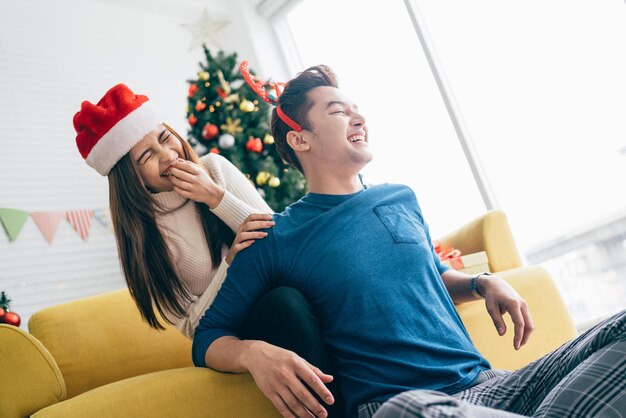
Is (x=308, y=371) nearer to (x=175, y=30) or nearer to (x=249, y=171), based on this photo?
(x=249, y=171)

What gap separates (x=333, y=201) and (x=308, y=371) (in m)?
0.48

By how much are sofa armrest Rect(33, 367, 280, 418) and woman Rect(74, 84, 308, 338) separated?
32 centimetres

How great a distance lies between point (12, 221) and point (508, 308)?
2.98m

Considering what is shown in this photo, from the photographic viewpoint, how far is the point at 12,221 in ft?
10.5

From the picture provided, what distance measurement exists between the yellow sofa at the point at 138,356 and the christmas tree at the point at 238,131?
1.19 meters

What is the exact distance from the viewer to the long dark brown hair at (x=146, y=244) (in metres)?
1.49

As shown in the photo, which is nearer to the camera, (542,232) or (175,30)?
(542,232)

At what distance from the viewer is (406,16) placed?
3.63 meters

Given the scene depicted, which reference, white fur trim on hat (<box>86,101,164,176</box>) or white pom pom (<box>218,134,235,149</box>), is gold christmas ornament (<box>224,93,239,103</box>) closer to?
white pom pom (<box>218,134,235,149</box>)

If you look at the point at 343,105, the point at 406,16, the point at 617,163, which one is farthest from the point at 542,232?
the point at 343,105

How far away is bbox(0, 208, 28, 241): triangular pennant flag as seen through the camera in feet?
10.4

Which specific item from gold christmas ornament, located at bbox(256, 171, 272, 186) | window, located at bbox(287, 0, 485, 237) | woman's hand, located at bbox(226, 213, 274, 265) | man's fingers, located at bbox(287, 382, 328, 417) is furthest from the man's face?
window, located at bbox(287, 0, 485, 237)

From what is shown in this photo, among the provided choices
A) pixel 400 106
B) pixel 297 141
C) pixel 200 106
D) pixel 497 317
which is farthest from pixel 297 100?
pixel 400 106

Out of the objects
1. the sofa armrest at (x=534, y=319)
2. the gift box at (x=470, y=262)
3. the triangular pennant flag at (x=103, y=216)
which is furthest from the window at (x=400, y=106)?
the triangular pennant flag at (x=103, y=216)
